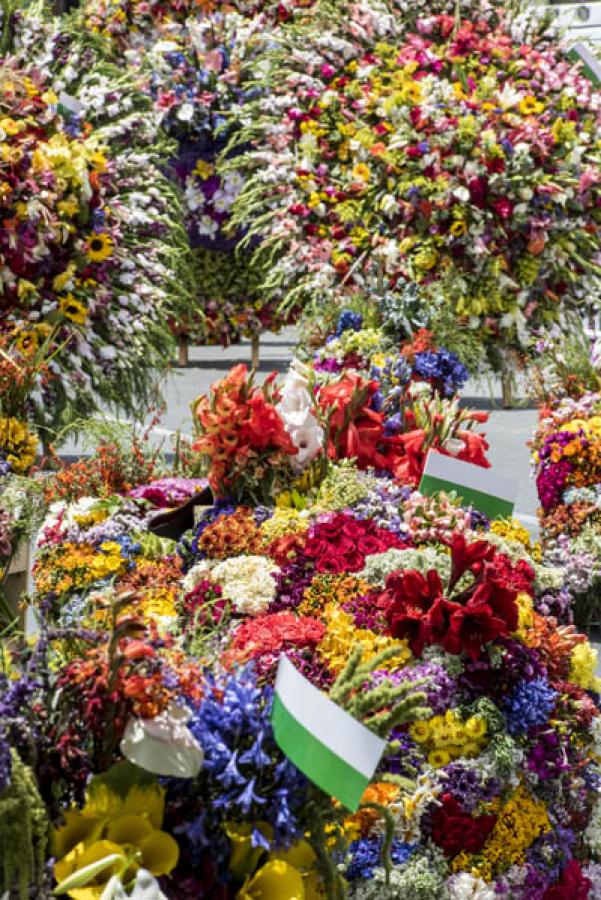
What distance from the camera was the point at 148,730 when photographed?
1470 mm

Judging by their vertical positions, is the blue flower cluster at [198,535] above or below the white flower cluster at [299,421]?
below

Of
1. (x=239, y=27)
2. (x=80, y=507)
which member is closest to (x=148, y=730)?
(x=80, y=507)

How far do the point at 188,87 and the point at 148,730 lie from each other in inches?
313

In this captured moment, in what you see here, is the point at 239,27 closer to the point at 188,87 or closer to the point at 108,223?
the point at 188,87

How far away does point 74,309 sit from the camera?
585 cm

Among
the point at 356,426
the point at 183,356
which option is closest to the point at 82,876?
the point at 356,426

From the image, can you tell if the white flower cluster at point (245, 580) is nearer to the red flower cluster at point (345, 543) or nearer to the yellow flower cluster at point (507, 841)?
the red flower cluster at point (345, 543)

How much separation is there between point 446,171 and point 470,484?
177 inches

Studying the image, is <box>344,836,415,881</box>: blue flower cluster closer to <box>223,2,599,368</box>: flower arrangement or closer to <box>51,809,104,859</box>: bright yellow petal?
<box>51,809,104,859</box>: bright yellow petal

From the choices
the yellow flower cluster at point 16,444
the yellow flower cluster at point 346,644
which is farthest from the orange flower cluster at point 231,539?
the yellow flower cluster at point 16,444

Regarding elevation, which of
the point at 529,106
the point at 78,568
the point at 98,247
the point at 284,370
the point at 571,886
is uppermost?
the point at 529,106

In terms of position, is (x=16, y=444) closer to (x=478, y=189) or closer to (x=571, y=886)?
(x=571, y=886)

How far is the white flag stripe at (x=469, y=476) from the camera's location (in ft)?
9.76

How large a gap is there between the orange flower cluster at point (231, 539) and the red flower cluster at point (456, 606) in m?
0.42
